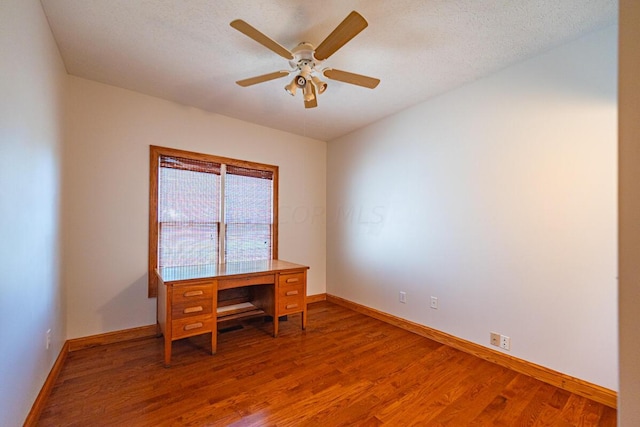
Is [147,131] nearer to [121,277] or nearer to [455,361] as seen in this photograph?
[121,277]

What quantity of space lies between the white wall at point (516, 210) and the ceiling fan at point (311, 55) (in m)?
1.25

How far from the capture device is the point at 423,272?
9.75 ft

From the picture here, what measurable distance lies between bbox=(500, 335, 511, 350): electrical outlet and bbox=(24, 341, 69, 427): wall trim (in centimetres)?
335

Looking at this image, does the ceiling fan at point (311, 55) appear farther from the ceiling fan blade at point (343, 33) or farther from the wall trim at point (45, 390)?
the wall trim at point (45, 390)

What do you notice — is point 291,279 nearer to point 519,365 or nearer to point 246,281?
point 246,281

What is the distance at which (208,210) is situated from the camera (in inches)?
130

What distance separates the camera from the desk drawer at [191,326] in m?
2.32

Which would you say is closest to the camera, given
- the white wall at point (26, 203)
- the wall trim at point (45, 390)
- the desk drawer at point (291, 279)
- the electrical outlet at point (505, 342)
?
the white wall at point (26, 203)

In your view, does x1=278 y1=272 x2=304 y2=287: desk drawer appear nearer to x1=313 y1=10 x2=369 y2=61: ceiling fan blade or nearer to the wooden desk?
the wooden desk

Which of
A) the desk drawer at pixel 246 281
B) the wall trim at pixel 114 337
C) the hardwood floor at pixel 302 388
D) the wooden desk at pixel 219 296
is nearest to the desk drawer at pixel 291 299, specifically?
the wooden desk at pixel 219 296

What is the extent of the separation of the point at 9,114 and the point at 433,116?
323cm
